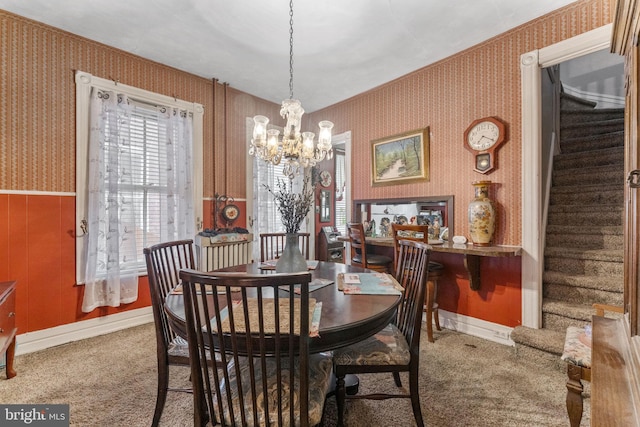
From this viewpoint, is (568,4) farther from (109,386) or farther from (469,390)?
(109,386)

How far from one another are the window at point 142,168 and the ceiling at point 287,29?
478 millimetres

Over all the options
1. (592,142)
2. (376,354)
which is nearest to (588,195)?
(592,142)

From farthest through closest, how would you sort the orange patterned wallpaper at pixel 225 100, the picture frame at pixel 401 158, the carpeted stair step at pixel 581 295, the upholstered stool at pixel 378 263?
the picture frame at pixel 401 158
the upholstered stool at pixel 378 263
the orange patterned wallpaper at pixel 225 100
the carpeted stair step at pixel 581 295

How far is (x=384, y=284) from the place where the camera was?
1.76 meters

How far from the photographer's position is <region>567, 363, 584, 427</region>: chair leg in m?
1.43

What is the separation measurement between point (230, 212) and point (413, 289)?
259 cm

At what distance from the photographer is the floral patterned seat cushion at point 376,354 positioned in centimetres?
148

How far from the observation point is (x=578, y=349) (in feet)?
4.94

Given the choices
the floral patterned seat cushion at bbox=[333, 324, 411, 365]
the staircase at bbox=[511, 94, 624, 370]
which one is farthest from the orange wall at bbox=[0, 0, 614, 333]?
the floral patterned seat cushion at bbox=[333, 324, 411, 365]

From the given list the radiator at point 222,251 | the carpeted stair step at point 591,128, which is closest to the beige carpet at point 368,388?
the radiator at point 222,251

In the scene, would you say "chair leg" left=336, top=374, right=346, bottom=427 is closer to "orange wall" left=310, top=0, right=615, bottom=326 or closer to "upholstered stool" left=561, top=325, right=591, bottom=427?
"upholstered stool" left=561, top=325, right=591, bottom=427

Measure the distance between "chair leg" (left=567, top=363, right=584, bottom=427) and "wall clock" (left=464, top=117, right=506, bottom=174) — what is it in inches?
70.0

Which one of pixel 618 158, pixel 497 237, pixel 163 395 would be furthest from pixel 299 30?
pixel 618 158

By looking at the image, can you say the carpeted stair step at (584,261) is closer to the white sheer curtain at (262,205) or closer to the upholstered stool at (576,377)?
the upholstered stool at (576,377)
